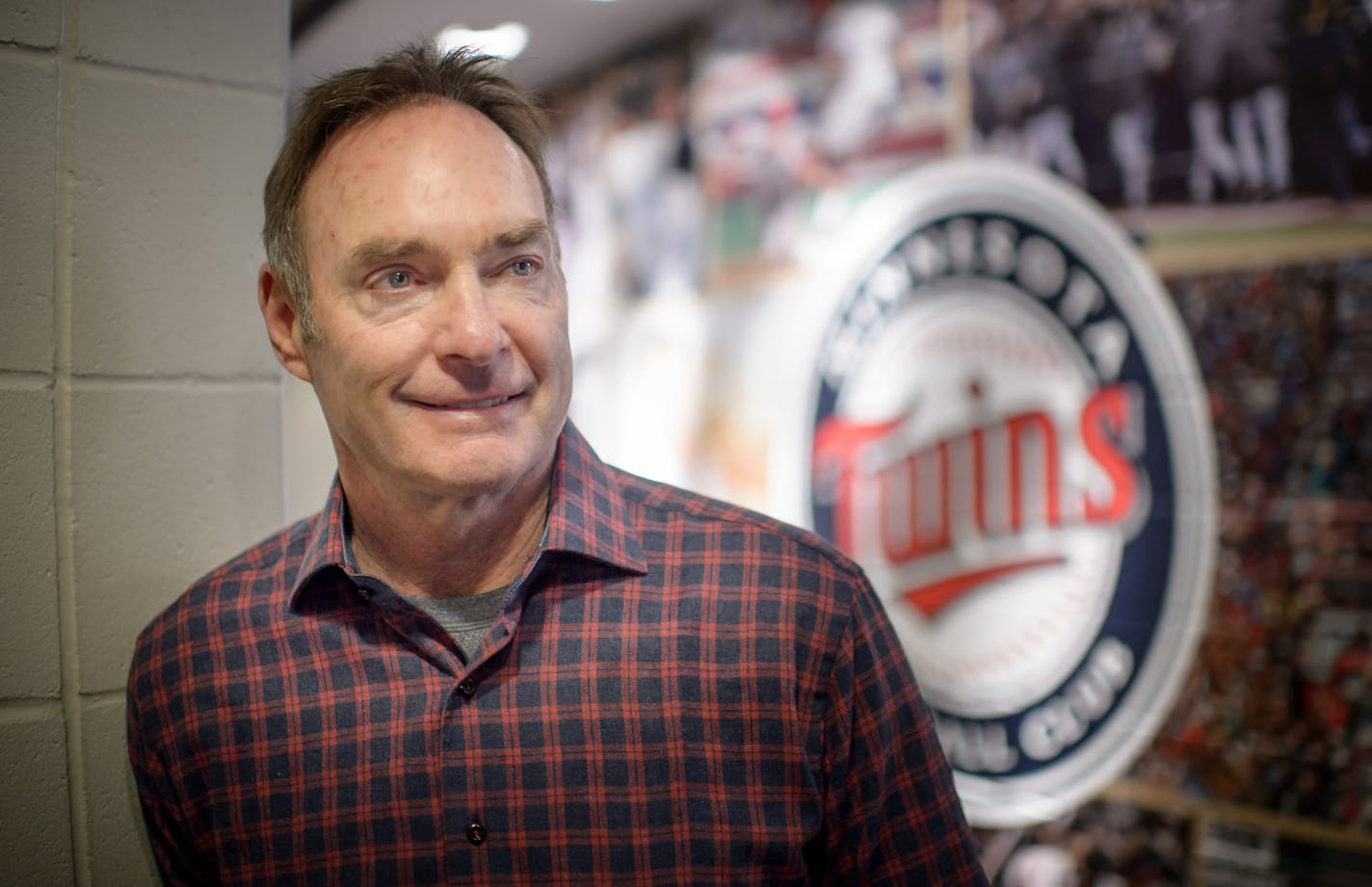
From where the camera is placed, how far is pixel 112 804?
1.28 metres

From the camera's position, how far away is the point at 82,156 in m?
1.27

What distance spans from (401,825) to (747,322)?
2134mm

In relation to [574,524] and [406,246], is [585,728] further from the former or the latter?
[406,246]

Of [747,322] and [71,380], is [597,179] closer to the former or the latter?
[747,322]

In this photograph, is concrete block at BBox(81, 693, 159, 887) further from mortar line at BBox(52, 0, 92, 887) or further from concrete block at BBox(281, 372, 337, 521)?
concrete block at BBox(281, 372, 337, 521)

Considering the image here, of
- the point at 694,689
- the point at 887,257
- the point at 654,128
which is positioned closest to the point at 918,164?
the point at 887,257

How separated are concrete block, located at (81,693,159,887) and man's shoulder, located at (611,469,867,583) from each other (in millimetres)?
711

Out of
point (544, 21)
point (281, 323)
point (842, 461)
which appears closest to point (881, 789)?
point (281, 323)

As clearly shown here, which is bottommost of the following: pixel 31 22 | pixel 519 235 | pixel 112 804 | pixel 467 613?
pixel 112 804

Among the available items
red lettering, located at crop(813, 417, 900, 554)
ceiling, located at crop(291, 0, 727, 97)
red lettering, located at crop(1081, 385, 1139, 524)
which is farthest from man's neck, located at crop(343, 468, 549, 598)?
red lettering, located at crop(813, 417, 900, 554)

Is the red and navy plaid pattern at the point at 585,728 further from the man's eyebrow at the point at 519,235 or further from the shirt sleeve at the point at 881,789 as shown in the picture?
the man's eyebrow at the point at 519,235

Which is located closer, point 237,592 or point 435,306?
point 435,306

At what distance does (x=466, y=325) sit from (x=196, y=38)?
2.20 ft

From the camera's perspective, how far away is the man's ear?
49.1 inches
